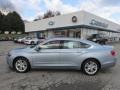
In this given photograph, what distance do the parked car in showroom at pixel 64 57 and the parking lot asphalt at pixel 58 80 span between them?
12.0 inches

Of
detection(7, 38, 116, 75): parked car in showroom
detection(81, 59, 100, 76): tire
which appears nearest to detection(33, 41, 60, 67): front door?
Answer: detection(7, 38, 116, 75): parked car in showroom

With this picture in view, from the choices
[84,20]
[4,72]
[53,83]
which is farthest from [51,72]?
[84,20]

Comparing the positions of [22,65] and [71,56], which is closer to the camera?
[71,56]

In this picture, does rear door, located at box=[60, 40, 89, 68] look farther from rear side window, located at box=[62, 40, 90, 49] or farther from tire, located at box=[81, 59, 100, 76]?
tire, located at box=[81, 59, 100, 76]

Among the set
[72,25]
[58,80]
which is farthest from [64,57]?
[72,25]

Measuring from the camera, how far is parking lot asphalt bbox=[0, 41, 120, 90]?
4.93 m

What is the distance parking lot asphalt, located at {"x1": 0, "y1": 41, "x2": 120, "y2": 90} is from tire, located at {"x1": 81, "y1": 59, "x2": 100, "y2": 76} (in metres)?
0.20

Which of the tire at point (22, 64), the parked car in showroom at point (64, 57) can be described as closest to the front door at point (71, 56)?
the parked car in showroom at point (64, 57)

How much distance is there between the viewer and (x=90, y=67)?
6.39 meters

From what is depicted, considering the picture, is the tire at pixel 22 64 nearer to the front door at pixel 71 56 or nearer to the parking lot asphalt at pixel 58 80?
the parking lot asphalt at pixel 58 80

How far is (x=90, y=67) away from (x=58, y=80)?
1.52 m

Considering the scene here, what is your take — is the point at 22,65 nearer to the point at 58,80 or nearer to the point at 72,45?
the point at 58,80

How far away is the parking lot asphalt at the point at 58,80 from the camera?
4.93m

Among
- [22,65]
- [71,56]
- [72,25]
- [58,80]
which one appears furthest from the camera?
[72,25]
